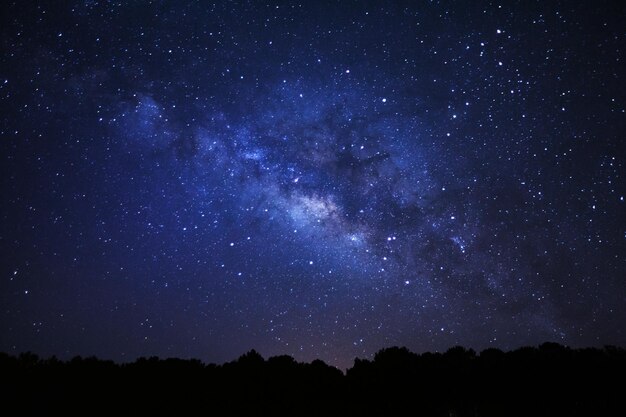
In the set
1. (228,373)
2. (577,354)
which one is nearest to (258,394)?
(228,373)

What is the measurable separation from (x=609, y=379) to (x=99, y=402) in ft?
64.6

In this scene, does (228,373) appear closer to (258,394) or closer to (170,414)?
(258,394)

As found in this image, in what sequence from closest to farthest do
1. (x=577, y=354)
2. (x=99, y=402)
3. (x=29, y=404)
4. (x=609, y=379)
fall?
(x=29, y=404) → (x=99, y=402) → (x=609, y=379) → (x=577, y=354)

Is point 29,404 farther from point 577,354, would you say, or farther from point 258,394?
point 577,354

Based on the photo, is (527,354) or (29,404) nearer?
(29,404)

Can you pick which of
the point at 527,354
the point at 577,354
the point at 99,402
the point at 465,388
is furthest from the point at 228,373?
the point at 577,354

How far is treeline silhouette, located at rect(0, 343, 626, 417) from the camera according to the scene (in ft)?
41.4

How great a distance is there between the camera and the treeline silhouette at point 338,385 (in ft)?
41.4

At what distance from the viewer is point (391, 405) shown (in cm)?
1552

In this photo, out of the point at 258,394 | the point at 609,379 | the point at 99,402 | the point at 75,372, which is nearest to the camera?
the point at 99,402

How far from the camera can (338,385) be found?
54.5 feet

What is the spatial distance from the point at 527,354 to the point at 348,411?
859 centimetres

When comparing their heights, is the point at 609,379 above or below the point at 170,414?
above

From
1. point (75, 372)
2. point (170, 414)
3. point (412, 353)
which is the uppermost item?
point (412, 353)
